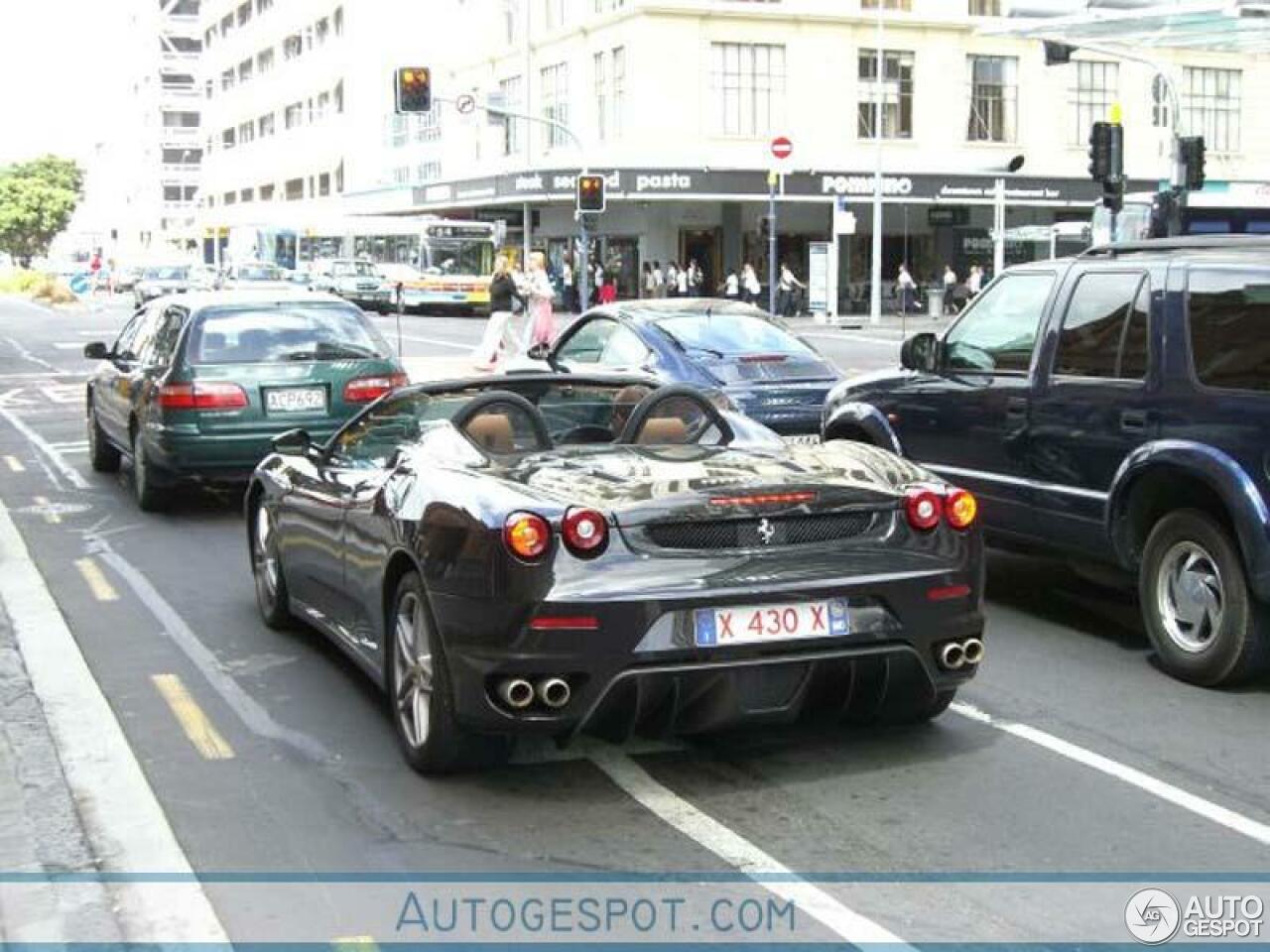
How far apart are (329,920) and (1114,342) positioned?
4840 mm

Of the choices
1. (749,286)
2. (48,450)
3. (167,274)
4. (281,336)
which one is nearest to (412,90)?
(48,450)

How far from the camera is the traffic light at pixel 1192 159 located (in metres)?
22.3

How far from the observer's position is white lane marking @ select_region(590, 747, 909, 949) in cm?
427

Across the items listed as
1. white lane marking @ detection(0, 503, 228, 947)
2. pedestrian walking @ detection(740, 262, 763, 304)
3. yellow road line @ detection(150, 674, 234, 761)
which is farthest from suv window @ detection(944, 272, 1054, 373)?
pedestrian walking @ detection(740, 262, 763, 304)

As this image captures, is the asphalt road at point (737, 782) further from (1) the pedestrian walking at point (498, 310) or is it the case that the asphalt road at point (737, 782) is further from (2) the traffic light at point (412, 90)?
(2) the traffic light at point (412, 90)

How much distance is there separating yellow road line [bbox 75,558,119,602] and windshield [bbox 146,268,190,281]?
5295cm

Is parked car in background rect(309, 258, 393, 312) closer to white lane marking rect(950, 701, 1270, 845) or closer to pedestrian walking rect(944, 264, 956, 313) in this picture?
pedestrian walking rect(944, 264, 956, 313)

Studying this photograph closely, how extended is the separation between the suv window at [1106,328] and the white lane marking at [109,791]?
4.77m

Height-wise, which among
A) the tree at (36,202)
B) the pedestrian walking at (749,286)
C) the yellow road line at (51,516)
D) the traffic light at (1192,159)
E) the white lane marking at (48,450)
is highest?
the tree at (36,202)

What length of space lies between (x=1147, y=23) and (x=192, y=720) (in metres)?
17.2

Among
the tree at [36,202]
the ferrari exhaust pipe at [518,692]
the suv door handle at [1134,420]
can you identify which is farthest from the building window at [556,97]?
the tree at [36,202]

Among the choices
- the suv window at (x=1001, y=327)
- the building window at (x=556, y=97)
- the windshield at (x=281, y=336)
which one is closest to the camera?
the suv window at (x=1001, y=327)

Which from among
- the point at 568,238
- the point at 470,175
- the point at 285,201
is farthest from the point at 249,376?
the point at 285,201

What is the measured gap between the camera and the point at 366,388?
39.6ft
